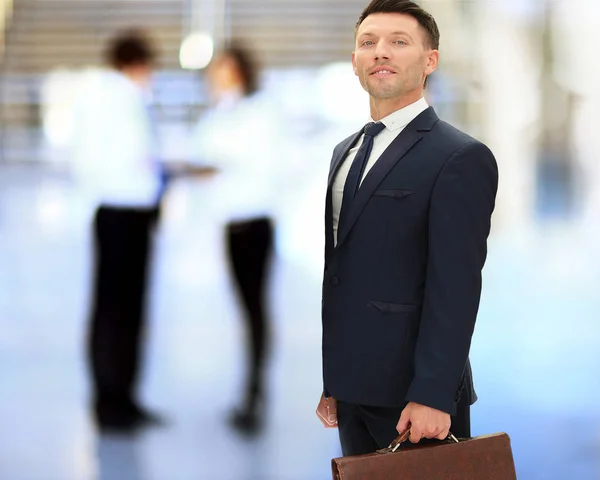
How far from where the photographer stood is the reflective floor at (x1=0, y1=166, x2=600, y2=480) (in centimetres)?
309

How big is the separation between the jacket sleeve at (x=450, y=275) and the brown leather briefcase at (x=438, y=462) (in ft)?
0.20

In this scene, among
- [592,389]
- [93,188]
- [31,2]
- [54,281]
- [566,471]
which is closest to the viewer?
[566,471]

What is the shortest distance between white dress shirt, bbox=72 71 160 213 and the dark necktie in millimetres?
2049

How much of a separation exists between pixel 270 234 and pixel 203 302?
2619 millimetres

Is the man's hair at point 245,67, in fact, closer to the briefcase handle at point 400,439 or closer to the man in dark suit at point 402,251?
the man in dark suit at point 402,251

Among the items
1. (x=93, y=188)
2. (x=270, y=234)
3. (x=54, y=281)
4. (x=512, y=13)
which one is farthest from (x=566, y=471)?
(x=512, y=13)

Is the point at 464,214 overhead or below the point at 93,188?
below

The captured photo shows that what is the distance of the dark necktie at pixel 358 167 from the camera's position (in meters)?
1.56

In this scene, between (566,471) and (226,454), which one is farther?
(226,454)

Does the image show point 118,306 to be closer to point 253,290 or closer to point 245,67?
point 253,290

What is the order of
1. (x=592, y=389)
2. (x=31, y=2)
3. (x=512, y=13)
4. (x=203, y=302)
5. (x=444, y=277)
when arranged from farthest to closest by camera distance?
(x=31, y=2) → (x=512, y=13) → (x=203, y=302) → (x=592, y=389) → (x=444, y=277)

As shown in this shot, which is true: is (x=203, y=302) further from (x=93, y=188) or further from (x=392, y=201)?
(x=392, y=201)

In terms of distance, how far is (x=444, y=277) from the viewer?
146 cm

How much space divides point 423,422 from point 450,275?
22cm
